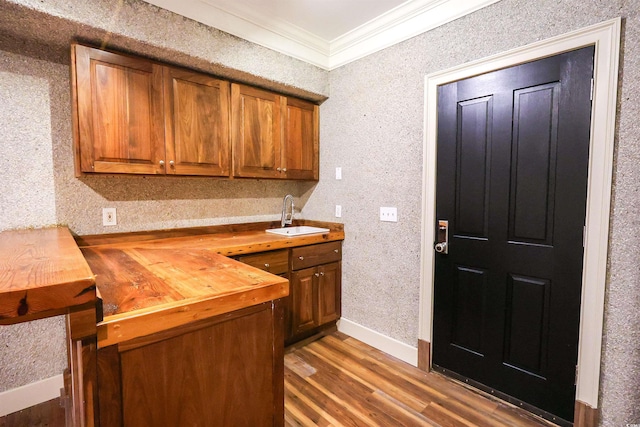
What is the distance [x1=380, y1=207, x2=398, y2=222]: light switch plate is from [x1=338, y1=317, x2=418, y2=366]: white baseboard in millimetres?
965

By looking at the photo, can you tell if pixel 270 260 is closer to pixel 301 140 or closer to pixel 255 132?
pixel 255 132

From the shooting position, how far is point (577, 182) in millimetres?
1557

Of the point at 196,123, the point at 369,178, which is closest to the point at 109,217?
the point at 196,123

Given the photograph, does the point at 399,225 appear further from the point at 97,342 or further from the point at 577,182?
the point at 97,342

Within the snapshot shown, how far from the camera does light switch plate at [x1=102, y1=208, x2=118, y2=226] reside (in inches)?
82.4

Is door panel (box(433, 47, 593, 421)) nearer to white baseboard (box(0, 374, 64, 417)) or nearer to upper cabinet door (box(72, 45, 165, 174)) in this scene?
upper cabinet door (box(72, 45, 165, 174))

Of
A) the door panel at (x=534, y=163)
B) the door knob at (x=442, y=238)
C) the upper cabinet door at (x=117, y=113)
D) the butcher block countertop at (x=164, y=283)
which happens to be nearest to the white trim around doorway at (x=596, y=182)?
the door panel at (x=534, y=163)

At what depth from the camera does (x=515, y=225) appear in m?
1.79

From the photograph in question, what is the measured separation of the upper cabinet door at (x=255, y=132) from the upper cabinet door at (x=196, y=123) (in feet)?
0.27

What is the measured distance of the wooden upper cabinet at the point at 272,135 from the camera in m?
2.41

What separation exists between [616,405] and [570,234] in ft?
2.82

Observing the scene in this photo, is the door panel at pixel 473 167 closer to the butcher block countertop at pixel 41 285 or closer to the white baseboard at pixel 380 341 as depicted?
the white baseboard at pixel 380 341

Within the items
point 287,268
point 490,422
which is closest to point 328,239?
point 287,268

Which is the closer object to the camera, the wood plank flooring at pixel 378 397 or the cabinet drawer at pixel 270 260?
the wood plank flooring at pixel 378 397
